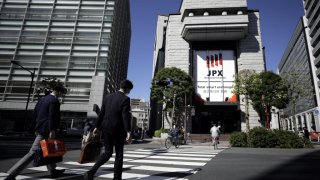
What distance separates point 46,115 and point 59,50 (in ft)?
129

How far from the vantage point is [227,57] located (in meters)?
29.6

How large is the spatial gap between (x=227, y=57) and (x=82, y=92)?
23673 millimetres

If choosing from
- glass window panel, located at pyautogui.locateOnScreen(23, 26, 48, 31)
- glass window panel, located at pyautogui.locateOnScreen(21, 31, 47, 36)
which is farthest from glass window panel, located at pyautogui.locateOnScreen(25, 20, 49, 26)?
glass window panel, located at pyautogui.locateOnScreen(21, 31, 47, 36)

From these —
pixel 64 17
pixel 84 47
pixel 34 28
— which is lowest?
pixel 84 47

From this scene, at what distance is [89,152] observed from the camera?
420 cm

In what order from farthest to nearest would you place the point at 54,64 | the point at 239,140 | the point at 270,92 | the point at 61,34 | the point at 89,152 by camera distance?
1. the point at 61,34
2. the point at 54,64
3. the point at 270,92
4. the point at 239,140
5. the point at 89,152

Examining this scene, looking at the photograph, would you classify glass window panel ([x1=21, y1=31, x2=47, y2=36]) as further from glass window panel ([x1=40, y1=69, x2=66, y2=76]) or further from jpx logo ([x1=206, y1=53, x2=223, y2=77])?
jpx logo ([x1=206, y1=53, x2=223, y2=77])

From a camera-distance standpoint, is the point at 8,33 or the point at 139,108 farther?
the point at 139,108

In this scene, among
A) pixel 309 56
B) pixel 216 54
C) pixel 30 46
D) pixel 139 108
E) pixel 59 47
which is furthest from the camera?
pixel 309 56

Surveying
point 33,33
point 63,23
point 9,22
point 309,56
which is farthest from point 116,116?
point 309,56

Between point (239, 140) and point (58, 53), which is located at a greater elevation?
point (58, 53)

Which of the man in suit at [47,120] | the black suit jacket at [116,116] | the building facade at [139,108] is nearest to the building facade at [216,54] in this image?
the building facade at [139,108]

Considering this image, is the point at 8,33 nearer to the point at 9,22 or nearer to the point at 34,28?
the point at 9,22

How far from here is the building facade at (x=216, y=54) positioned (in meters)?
28.1
